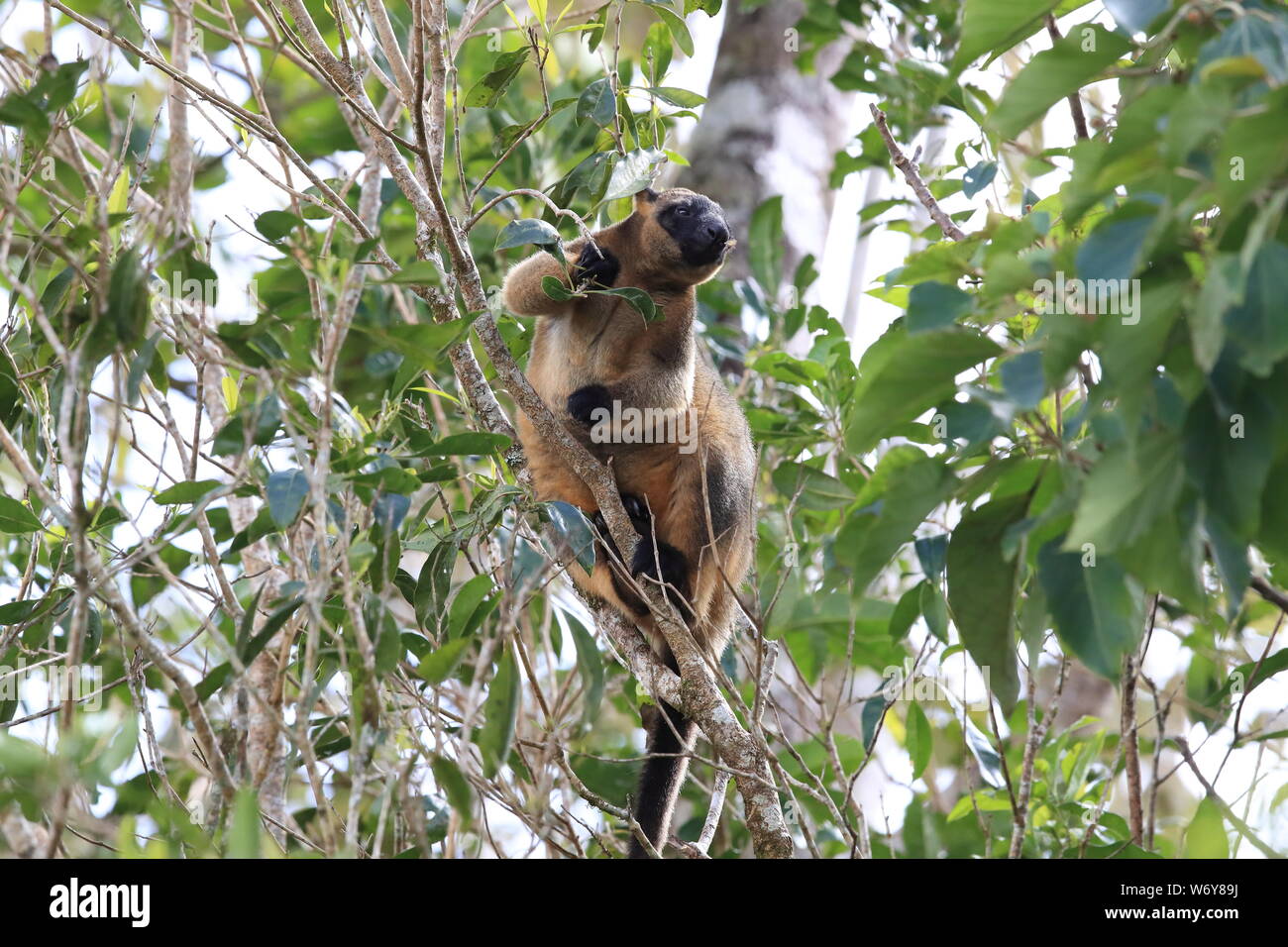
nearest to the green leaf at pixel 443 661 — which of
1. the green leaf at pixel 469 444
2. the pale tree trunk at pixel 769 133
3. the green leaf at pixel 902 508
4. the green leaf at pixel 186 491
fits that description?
the green leaf at pixel 469 444

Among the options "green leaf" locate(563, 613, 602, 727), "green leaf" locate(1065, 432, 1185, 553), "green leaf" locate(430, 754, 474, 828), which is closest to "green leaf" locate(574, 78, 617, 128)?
"green leaf" locate(563, 613, 602, 727)

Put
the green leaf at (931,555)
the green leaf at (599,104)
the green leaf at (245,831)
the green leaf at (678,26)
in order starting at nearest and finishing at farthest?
1. the green leaf at (245,831)
2. the green leaf at (931,555)
3. the green leaf at (599,104)
4. the green leaf at (678,26)

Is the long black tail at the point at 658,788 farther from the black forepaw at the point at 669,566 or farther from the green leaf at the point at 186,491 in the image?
the green leaf at the point at 186,491

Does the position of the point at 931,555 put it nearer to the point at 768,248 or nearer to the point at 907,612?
the point at 907,612

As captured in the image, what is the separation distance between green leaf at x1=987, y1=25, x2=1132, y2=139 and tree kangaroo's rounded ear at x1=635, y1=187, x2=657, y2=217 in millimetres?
4004

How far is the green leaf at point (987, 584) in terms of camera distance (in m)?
2.82

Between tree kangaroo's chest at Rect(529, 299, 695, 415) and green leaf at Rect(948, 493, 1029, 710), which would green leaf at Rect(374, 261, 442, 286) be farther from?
tree kangaroo's chest at Rect(529, 299, 695, 415)

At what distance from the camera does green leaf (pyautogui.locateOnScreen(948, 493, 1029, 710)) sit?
2.82m

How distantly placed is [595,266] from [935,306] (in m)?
3.27

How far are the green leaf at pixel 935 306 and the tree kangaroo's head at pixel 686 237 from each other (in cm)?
376

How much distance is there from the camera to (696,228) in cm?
622

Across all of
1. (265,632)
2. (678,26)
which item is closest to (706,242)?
(678,26)
